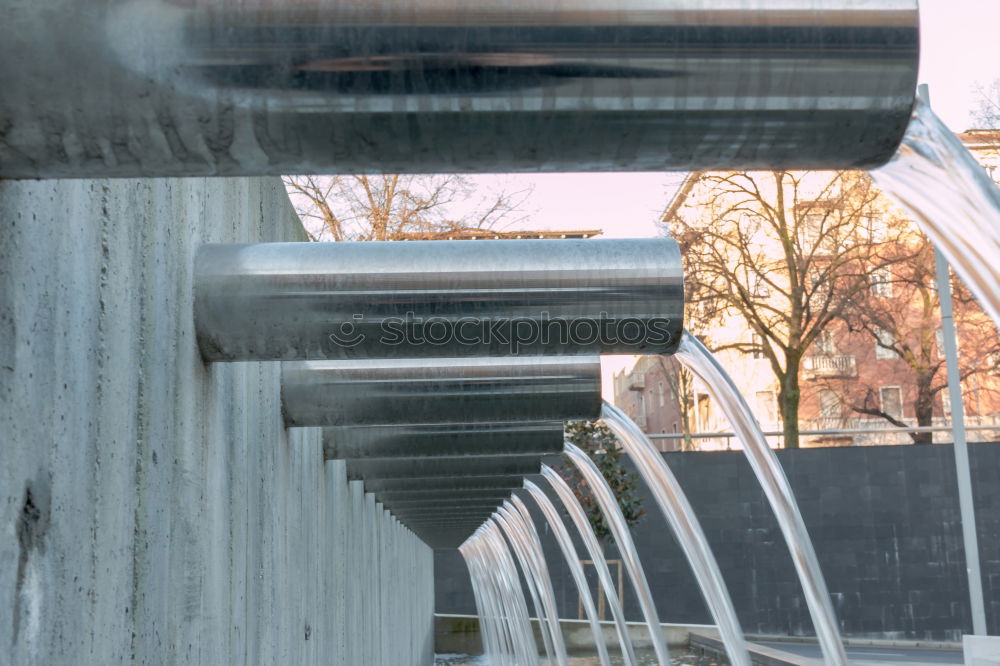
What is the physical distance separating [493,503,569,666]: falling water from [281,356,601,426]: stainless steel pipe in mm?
9985

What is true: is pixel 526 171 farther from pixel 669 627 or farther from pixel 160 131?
pixel 669 627

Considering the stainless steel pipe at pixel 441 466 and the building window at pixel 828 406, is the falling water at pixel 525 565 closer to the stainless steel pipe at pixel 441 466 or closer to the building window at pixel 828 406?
the stainless steel pipe at pixel 441 466

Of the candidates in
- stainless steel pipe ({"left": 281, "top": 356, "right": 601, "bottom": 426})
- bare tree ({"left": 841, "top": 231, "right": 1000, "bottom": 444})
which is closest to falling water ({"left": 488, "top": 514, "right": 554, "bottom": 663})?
bare tree ({"left": 841, "top": 231, "right": 1000, "bottom": 444})

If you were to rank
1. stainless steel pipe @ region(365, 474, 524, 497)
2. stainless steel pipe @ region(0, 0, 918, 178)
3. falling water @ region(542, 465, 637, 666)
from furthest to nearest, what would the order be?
stainless steel pipe @ region(365, 474, 524, 497), falling water @ region(542, 465, 637, 666), stainless steel pipe @ region(0, 0, 918, 178)

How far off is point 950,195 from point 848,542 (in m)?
27.8

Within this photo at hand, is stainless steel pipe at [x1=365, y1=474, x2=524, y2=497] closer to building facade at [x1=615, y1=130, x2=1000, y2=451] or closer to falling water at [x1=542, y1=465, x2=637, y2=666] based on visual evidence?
falling water at [x1=542, y1=465, x2=637, y2=666]

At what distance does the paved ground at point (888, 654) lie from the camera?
919 inches

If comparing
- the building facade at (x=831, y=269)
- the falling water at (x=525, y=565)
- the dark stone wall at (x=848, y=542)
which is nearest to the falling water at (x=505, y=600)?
the falling water at (x=525, y=565)

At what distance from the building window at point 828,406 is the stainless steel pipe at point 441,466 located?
3094 centimetres

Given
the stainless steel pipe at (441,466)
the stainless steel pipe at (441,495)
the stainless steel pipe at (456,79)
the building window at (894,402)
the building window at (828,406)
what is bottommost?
the stainless steel pipe at (456,79)

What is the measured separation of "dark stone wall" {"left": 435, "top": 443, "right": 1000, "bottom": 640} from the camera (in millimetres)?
27922

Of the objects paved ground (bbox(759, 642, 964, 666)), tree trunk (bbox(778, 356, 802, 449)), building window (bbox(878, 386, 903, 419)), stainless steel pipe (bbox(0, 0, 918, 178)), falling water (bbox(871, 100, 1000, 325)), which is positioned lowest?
paved ground (bbox(759, 642, 964, 666))

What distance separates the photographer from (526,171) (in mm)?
2107

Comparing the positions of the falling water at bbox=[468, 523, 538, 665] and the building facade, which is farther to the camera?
the building facade
